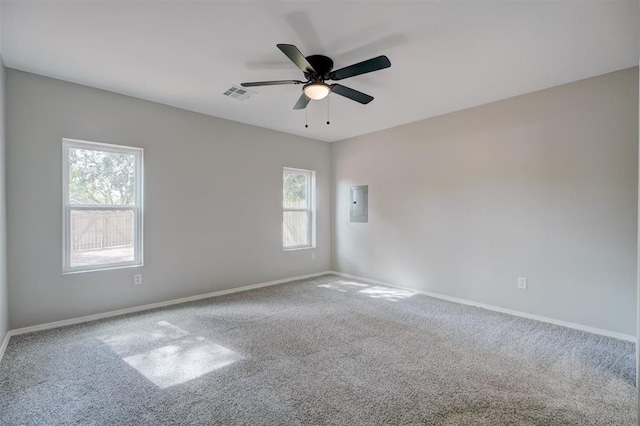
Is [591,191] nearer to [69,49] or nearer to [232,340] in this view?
[232,340]

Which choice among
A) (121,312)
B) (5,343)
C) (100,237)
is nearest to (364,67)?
(100,237)

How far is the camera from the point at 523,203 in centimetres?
359

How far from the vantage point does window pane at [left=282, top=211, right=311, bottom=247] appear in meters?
5.44

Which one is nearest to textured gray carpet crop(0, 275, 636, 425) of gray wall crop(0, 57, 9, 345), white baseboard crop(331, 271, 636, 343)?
white baseboard crop(331, 271, 636, 343)

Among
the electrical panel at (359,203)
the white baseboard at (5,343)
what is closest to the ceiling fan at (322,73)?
the electrical panel at (359,203)

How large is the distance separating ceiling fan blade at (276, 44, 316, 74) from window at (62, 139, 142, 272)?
2.53m

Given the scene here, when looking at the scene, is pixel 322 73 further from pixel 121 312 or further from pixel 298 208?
pixel 121 312

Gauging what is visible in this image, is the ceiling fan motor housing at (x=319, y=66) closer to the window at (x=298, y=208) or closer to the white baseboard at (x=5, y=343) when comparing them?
the window at (x=298, y=208)

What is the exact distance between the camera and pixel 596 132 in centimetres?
309

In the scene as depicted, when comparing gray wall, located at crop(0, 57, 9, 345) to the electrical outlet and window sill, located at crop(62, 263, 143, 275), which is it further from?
the electrical outlet

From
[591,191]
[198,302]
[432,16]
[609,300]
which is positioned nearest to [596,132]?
[591,191]

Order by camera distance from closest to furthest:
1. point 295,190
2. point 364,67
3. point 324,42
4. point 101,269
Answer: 1. point 364,67
2. point 324,42
3. point 101,269
4. point 295,190

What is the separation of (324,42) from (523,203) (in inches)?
115

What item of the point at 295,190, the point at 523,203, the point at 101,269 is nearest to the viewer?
the point at 101,269
